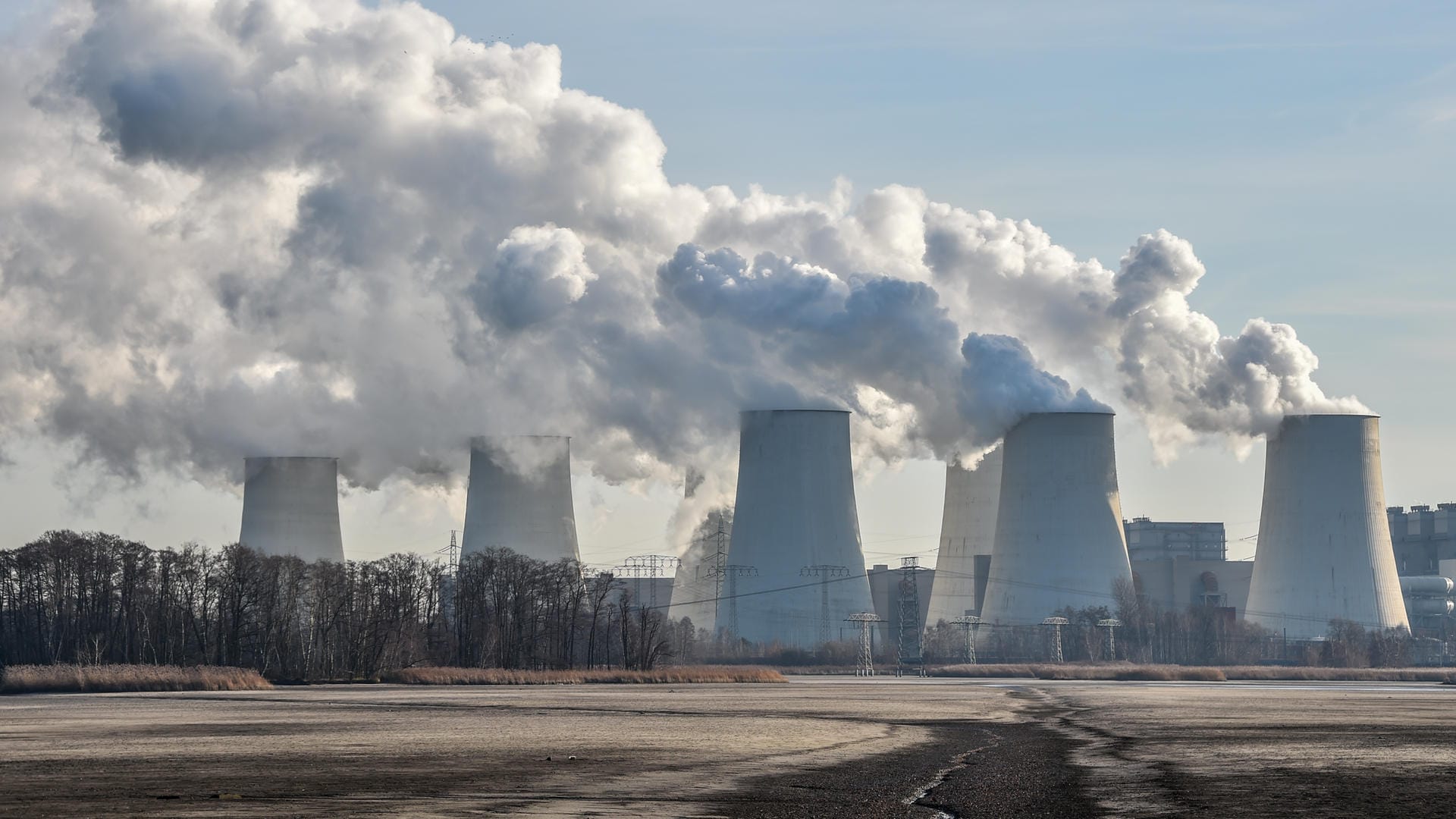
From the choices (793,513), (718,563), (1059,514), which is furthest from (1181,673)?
(718,563)

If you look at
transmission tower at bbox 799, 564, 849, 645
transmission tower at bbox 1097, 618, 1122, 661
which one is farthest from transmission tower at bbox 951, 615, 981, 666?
transmission tower at bbox 799, 564, 849, 645

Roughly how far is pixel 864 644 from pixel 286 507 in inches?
848

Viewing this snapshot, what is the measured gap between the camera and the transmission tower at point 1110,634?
234 feet

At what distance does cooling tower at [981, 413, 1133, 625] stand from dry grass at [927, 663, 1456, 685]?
8.74 ft

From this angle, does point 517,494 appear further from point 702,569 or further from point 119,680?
point 119,680

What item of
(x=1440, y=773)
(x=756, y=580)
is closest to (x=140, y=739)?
(x=1440, y=773)

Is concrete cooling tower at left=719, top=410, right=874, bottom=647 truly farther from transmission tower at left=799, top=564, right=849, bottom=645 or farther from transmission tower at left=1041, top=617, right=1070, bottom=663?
transmission tower at left=1041, top=617, right=1070, bottom=663

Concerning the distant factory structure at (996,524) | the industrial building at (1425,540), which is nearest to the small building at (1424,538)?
the industrial building at (1425,540)

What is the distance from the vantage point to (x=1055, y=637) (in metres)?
69.6

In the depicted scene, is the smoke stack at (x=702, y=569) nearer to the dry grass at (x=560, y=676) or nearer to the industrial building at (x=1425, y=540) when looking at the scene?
the dry grass at (x=560, y=676)

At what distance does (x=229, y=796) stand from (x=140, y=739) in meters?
7.82

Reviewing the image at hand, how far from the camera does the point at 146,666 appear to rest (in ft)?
150

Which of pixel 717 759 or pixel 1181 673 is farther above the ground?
pixel 1181 673

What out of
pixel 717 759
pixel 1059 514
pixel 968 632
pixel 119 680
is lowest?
pixel 717 759
